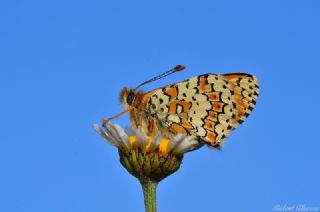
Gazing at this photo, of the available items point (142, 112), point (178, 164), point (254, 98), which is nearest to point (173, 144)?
point (178, 164)

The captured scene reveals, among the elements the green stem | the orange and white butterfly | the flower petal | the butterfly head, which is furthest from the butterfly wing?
the green stem

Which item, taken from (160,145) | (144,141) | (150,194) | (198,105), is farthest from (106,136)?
(198,105)

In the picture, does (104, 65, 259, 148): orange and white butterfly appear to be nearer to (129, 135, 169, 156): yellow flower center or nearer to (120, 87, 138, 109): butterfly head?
(120, 87, 138, 109): butterfly head

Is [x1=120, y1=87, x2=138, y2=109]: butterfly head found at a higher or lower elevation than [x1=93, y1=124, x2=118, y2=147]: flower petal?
higher

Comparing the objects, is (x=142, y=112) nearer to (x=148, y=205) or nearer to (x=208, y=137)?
(x=208, y=137)

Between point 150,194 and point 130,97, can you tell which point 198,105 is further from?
point 150,194

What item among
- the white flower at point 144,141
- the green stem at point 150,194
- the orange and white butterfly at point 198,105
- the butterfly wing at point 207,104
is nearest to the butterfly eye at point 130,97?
the orange and white butterfly at point 198,105
